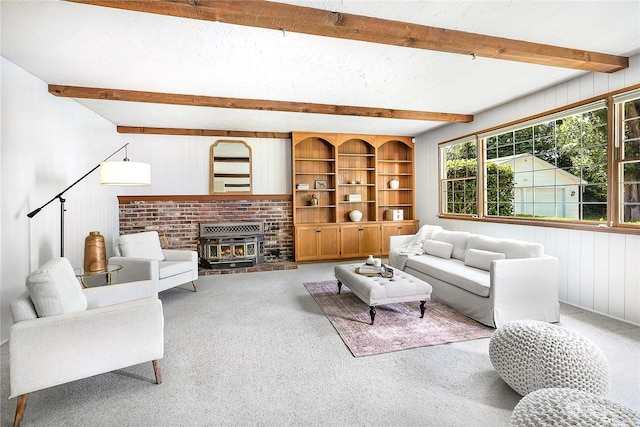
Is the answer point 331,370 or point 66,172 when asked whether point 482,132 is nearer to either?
point 331,370

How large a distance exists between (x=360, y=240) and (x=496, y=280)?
3.45 metres

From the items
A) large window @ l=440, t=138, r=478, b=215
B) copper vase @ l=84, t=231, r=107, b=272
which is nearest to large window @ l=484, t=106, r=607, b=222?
large window @ l=440, t=138, r=478, b=215

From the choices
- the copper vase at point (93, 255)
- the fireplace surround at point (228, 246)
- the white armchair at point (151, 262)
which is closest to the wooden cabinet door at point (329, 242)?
the fireplace surround at point (228, 246)

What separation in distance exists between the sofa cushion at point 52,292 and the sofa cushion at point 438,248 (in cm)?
403

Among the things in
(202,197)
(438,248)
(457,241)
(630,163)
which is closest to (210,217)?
(202,197)

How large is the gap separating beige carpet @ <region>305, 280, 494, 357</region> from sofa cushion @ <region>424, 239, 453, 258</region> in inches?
34.9

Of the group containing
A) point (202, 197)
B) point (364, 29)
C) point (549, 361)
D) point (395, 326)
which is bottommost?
point (395, 326)

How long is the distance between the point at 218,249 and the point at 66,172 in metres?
2.43

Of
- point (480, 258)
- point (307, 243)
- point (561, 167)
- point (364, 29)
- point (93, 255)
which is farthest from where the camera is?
point (307, 243)

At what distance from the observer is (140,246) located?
4.09 m

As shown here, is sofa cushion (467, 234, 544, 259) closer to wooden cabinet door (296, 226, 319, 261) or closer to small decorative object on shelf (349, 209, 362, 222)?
small decorative object on shelf (349, 209, 362, 222)

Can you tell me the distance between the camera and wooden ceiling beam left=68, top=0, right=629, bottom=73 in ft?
6.36

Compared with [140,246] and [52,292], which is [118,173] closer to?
[140,246]

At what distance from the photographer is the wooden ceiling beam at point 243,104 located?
3.53 metres
